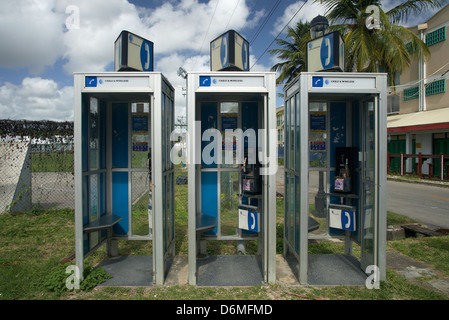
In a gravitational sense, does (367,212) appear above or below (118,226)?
above

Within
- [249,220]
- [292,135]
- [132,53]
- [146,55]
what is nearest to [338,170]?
[292,135]

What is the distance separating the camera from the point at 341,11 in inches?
295

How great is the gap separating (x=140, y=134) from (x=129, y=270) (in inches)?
77.4

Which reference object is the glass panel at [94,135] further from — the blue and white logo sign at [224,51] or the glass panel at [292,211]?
the glass panel at [292,211]

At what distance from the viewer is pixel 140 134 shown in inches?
167

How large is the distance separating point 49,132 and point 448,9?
1862 cm

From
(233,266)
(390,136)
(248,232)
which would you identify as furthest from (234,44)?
(390,136)

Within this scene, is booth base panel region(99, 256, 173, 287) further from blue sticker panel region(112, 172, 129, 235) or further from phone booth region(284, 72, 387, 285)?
phone booth region(284, 72, 387, 285)

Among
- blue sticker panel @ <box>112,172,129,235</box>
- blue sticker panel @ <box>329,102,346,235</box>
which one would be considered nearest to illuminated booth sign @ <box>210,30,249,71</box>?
blue sticker panel @ <box>329,102,346,235</box>

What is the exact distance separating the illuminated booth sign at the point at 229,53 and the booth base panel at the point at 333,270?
293 centimetres

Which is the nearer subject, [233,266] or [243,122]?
[233,266]

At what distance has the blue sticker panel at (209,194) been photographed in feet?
14.2

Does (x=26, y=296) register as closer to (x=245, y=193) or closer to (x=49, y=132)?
(x=245, y=193)

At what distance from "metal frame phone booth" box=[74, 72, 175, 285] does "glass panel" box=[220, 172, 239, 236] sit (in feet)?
2.61
